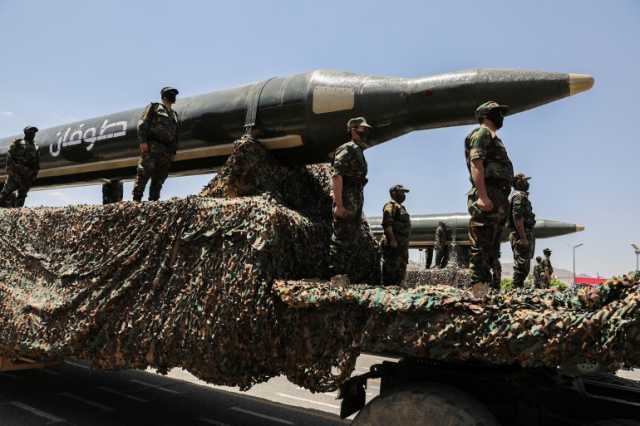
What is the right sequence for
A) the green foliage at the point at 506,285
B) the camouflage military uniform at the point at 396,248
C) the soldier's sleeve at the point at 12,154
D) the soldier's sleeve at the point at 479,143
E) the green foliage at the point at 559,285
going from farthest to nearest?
1. the soldier's sleeve at the point at 12,154
2. the camouflage military uniform at the point at 396,248
3. the green foliage at the point at 506,285
4. the soldier's sleeve at the point at 479,143
5. the green foliage at the point at 559,285

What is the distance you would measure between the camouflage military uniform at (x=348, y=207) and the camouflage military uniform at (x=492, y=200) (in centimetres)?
87

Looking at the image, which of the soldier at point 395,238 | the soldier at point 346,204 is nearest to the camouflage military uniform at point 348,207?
the soldier at point 346,204

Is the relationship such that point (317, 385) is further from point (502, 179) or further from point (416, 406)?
point (502, 179)

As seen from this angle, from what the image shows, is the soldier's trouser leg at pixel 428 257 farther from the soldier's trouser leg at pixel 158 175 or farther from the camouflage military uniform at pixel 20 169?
the soldier's trouser leg at pixel 158 175

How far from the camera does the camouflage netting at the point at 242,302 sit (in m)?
2.42

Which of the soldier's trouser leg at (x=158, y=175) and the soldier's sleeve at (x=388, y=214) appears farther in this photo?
the soldier's sleeve at (x=388, y=214)

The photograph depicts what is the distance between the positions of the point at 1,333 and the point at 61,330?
120 cm

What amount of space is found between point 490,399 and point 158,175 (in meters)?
4.02

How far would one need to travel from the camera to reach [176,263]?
387 centimetres

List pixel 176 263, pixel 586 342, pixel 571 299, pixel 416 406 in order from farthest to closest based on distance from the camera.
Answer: pixel 176 263 < pixel 416 406 < pixel 571 299 < pixel 586 342

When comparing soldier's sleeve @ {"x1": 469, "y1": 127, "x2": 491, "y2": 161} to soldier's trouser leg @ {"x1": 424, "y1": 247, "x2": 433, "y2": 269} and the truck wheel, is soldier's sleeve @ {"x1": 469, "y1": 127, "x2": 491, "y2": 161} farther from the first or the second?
soldier's trouser leg @ {"x1": 424, "y1": 247, "x2": 433, "y2": 269}

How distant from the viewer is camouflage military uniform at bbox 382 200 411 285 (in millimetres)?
5570

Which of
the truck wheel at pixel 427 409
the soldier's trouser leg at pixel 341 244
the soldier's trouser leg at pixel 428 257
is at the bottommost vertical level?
the truck wheel at pixel 427 409

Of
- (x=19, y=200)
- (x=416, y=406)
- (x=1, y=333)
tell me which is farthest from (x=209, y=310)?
(x=19, y=200)
